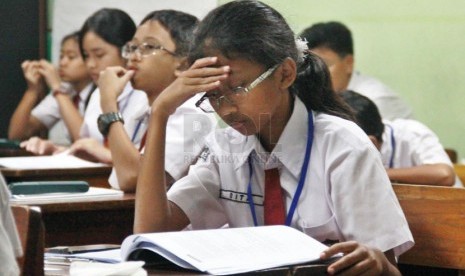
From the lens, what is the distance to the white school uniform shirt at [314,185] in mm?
1998

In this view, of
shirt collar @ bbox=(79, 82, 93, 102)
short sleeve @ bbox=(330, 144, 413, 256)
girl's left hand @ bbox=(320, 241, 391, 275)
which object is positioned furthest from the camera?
shirt collar @ bbox=(79, 82, 93, 102)

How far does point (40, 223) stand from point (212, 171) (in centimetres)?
71

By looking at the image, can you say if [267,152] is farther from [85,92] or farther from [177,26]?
[85,92]

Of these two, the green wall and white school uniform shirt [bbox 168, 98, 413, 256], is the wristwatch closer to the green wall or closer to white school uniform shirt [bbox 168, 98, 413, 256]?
white school uniform shirt [bbox 168, 98, 413, 256]

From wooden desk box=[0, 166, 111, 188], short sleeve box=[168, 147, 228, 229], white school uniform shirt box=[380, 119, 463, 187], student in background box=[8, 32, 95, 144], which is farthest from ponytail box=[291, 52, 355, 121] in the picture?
student in background box=[8, 32, 95, 144]

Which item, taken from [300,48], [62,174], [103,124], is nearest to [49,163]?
[62,174]

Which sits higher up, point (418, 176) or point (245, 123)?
point (245, 123)

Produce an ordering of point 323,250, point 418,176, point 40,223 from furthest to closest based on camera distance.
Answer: point 418,176, point 323,250, point 40,223

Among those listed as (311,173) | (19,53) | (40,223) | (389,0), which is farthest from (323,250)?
(19,53)

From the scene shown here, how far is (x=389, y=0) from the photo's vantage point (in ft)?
15.7

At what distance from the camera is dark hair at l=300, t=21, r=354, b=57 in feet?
15.4

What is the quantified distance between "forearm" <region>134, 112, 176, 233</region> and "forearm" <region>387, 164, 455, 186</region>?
1.43 metres

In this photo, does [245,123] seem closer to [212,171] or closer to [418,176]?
[212,171]

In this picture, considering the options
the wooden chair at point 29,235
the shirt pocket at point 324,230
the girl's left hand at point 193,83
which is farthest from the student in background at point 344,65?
the wooden chair at point 29,235
